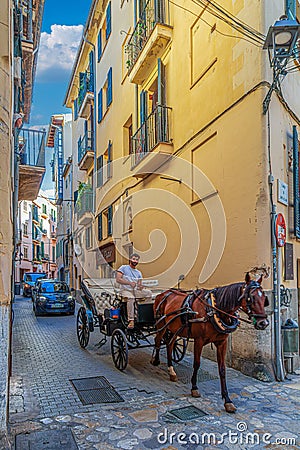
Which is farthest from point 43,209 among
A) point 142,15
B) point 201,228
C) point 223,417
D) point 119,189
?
point 223,417

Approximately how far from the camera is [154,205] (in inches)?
483

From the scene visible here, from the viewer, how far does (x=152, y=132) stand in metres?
11.7

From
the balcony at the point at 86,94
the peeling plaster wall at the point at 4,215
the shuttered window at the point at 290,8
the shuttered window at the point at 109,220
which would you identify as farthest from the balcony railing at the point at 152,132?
the balcony at the point at 86,94

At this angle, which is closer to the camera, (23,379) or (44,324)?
(23,379)

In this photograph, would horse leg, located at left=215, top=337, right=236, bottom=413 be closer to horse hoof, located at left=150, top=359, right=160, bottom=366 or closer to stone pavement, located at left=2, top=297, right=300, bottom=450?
stone pavement, located at left=2, top=297, right=300, bottom=450

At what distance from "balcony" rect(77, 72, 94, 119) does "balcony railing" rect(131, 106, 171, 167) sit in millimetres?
9573

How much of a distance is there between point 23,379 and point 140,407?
2.50m

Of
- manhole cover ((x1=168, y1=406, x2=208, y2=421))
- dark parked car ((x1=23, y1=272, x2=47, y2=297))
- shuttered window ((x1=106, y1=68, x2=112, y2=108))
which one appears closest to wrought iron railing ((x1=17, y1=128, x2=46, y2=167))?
shuttered window ((x1=106, y1=68, x2=112, y2=108))

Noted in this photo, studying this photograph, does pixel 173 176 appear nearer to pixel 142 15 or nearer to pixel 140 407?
pixel 142 15

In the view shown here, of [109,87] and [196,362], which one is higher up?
[109,87]

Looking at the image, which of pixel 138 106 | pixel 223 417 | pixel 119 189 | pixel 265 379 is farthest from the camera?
pixel 119 189

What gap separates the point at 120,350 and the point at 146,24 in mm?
9880

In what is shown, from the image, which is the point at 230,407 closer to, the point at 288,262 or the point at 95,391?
the point at 95,391

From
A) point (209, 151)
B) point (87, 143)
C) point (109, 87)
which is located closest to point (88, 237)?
point (87, 143)
